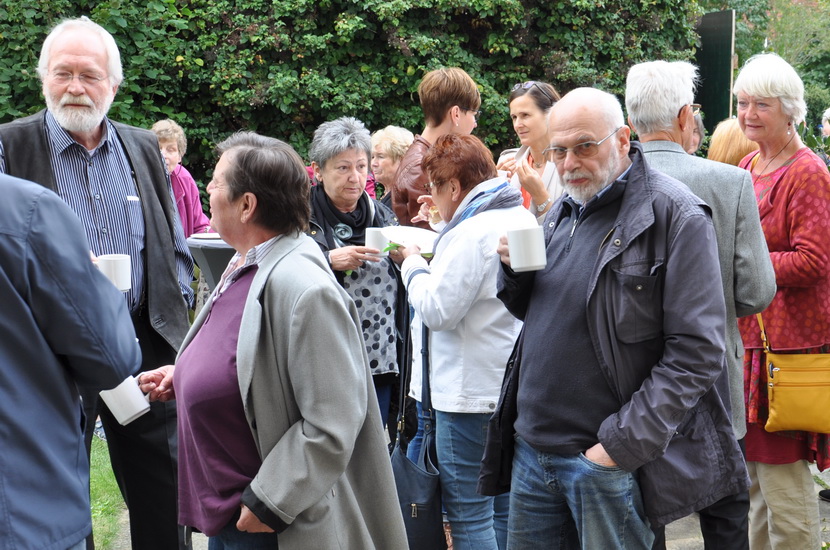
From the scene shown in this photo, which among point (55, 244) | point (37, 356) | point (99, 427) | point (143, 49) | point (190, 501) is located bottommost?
point (99, 427)

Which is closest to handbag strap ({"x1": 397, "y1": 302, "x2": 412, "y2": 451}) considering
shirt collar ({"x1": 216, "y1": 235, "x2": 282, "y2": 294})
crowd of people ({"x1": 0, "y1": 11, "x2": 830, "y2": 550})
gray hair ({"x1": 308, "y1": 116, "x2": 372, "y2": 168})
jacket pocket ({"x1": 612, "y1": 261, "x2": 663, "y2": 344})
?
crowd of people ({"x1": 0, "y1": 11, "x2": 830, "y2": 550})

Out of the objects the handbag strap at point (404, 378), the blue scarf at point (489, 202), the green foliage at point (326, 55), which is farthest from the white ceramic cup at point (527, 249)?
the green foliage at point (326, 55)

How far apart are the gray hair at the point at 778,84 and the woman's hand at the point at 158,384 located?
2.75 metres

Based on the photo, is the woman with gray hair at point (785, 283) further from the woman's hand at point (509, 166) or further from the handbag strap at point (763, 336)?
the woman's hand at point (509, 166)

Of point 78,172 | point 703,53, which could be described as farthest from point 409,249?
point 703,53

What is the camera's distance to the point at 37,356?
1965mm

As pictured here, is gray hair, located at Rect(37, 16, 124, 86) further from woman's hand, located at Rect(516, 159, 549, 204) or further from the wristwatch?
the wristwatch

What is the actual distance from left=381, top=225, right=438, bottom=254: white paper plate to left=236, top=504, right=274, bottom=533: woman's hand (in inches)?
63.9

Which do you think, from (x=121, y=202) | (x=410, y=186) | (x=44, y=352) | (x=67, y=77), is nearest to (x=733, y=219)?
(x=410, y=186)

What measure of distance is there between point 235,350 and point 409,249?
139 cm

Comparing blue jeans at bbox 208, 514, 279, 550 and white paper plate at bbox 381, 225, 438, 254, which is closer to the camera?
blue jeans at bbox 208, 514, 279, 550

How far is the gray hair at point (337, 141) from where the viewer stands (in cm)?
439

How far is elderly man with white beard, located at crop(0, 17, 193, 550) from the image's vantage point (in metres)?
3.53

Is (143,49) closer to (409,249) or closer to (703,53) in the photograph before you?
(409,249)
